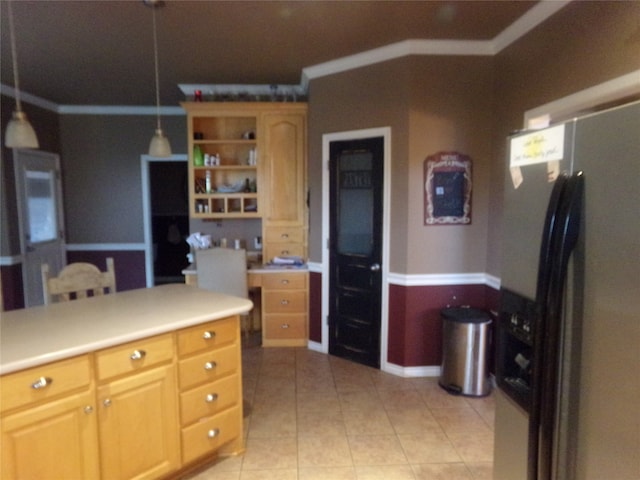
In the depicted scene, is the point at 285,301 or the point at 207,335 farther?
the point at 285,301

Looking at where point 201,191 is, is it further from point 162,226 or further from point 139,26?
point 162,226

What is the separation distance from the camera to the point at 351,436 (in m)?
2.68

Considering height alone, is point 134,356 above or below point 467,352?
above

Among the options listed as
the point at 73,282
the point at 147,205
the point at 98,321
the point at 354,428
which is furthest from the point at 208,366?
the point at 147,205

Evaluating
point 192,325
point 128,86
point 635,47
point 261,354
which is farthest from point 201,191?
point 635,47

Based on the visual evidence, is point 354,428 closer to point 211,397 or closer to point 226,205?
point 211,397

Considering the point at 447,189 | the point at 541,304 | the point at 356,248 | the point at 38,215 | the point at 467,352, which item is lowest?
the point at 467,352

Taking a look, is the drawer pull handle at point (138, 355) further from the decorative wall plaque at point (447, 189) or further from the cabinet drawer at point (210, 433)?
the decorative wall plaque at point (447, 189)

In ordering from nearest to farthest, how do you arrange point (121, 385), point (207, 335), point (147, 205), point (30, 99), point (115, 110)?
point (121, 385) < point (207, 335) < point (30, 99) < point (115, 110) < point (147, 205)

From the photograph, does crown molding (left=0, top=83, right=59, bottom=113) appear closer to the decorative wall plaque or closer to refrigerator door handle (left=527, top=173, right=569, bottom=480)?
the decorative wall plaque

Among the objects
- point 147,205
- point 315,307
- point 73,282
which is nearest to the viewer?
point 73,282

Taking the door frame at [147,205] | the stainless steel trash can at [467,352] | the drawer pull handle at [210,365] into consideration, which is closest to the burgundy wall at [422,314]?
the stainless steel trash can at [467,352]

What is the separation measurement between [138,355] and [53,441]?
0.42 m

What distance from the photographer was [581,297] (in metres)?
1.10
